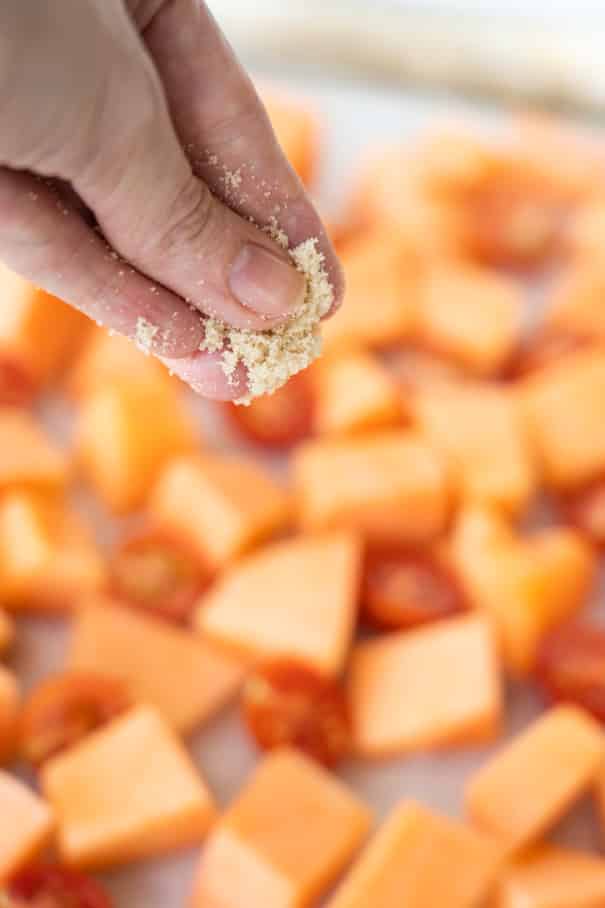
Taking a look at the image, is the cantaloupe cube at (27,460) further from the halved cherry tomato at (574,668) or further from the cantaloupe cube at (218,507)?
the halved cherry tomato at (574,668)

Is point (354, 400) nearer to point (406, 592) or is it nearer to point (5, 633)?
point (406, 592)

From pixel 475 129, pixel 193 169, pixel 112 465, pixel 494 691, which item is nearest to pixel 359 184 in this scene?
pixel 475 129

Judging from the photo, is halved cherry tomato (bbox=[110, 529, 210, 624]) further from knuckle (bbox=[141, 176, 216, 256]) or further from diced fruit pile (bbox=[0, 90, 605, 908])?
knuckle (bbox=[141, 176, 216, 256])

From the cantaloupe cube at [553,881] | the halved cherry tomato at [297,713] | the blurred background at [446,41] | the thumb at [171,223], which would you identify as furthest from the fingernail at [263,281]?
the blurred background at [446,41]

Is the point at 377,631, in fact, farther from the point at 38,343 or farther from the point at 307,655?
the point at 38,343

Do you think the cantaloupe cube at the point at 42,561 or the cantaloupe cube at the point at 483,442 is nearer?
the cantaloupe cube at the point at 42,561

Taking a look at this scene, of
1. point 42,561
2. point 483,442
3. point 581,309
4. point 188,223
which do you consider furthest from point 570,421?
point 188,223

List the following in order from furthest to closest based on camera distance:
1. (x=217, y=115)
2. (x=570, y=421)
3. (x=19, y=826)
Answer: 1. (x=570, y=421)
2. (x=19, y=826)
3. (x=217, y=115)
